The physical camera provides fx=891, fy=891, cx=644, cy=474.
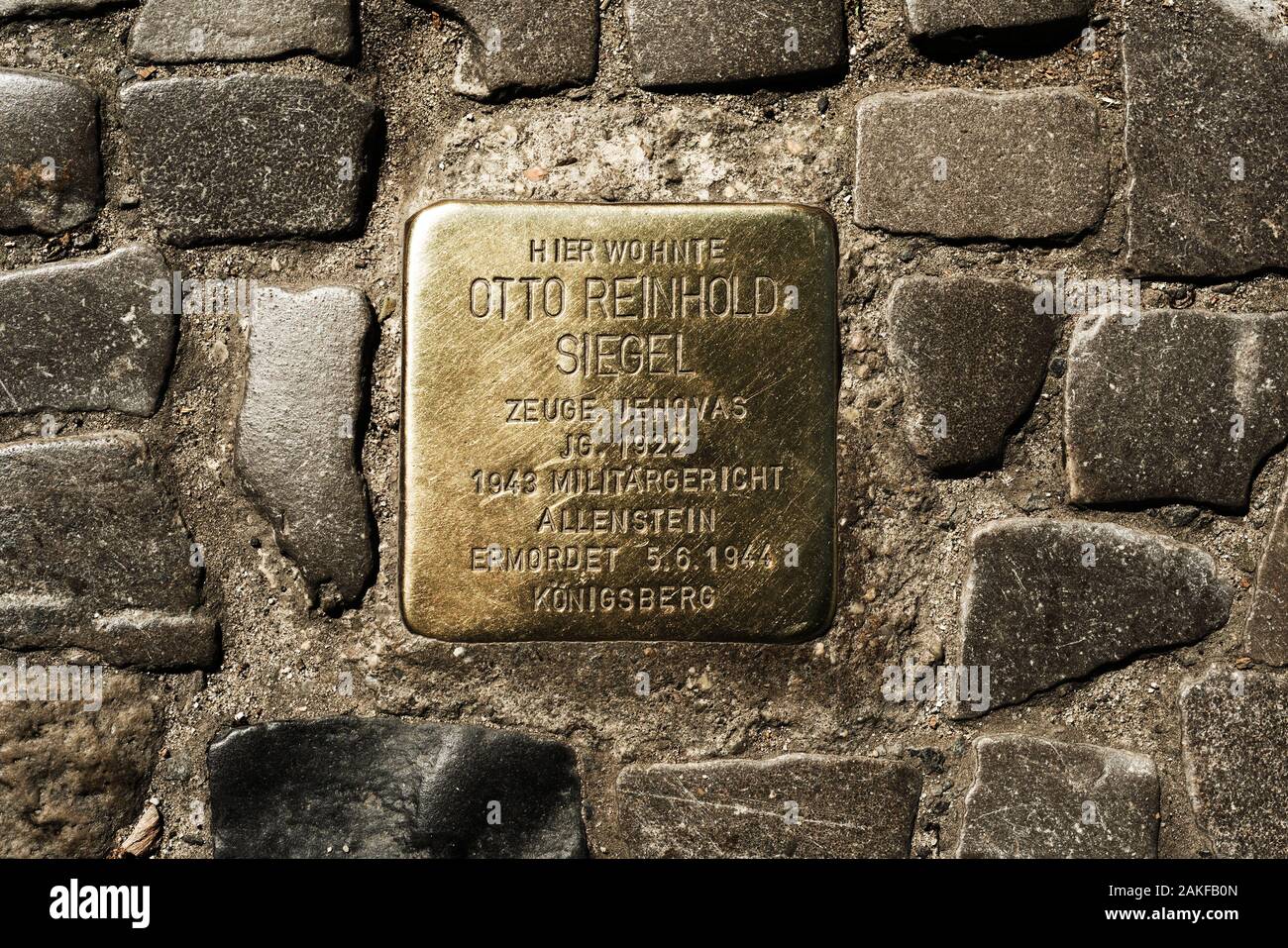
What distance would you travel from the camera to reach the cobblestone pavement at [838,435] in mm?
1138

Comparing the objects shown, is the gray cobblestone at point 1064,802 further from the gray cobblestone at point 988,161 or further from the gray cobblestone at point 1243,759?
the gray cobblestone at point 988,161

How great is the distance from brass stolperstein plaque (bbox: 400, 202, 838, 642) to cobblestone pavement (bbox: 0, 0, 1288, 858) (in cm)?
5

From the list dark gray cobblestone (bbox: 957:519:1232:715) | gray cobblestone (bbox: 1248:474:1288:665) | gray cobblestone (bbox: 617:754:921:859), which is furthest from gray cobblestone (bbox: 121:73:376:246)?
gray cobblestone (bbox: 1248:474:1288:665)

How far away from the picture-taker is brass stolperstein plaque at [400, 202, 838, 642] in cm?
113

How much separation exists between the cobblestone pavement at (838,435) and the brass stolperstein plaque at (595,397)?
0.05m

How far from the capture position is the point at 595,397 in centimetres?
113

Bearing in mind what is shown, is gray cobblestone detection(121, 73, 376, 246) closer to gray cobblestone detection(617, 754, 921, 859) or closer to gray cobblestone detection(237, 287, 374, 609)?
gray cobblestone detection(237, 287, 374, 609)

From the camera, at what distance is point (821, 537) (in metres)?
1.15

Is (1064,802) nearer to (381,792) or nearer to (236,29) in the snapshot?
(381,792)

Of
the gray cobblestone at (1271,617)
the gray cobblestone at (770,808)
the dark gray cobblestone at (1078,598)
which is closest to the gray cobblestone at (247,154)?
the gray cobblestone at (770,808)

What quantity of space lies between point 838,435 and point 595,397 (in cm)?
32

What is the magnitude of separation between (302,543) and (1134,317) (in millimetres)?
1112
